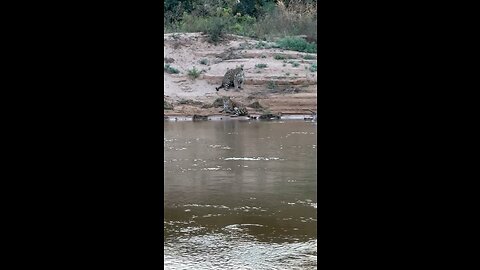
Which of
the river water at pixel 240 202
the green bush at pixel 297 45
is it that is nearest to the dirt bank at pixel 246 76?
the green bush at pixel 297 45

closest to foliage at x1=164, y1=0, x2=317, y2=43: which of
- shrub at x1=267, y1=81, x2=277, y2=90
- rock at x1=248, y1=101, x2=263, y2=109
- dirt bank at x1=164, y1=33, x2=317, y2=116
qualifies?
dirt bank at x1=164, y1=33, x2=317, y2=116

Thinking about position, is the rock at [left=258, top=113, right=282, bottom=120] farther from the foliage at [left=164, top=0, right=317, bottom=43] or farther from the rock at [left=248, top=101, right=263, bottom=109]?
the foliage at [left=164, top=0, right=317, bottom=43]

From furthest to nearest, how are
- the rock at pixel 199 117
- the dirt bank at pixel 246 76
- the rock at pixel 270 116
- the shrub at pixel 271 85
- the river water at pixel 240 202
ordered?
the shrub at pixel 271 85
the dirt bank at pixel 246 76
the rock at pixel 270 116
the rock at pixel 199 117
the river water at pixel 240 202

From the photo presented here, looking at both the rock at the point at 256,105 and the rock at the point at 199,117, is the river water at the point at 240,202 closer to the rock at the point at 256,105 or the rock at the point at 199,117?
the rock at the point at 199,117

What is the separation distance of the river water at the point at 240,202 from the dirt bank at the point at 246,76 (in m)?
5.46

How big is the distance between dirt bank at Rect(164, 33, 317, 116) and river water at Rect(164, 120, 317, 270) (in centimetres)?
546

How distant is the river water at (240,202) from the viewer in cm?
484

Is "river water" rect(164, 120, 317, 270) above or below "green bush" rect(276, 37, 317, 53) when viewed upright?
below

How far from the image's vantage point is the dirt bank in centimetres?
1762

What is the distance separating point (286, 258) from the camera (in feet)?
15.5

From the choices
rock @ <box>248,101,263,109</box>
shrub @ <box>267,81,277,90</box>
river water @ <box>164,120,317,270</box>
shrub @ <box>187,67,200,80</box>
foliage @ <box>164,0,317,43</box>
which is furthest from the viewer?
foliage @ <box>164,0,317,43</box>

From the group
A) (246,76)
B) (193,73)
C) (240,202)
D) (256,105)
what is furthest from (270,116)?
(240,202)
